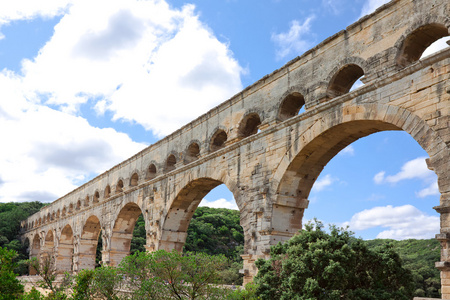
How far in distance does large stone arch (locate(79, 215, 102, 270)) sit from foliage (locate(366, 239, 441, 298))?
14.9m

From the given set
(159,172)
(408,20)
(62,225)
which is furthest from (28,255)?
(408,20)

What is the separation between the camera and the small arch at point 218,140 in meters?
13.9

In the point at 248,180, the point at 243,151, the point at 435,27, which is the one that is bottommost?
the point at 248,180

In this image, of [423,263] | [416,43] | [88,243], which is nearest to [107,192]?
[88,243]

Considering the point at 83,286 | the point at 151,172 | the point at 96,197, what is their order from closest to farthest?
the point at 83,286
the point at 151,172
the point at 96,197

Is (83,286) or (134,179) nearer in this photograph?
(83,286)

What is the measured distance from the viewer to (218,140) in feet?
46.2

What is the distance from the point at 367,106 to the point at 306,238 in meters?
3.01

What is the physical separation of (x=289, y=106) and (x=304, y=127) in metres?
1.27

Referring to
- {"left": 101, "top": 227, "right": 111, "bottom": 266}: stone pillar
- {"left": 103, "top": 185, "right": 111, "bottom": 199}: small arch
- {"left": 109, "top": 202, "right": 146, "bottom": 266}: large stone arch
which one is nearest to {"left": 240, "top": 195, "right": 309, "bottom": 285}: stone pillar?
{"left": 109, "top": 202, "right": 146, "bottom": 266}: large stone arch

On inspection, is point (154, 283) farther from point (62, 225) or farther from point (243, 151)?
point (62, 225)

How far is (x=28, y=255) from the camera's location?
134 ft

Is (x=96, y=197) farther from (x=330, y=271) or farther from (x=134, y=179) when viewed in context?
(x=330, y=271)

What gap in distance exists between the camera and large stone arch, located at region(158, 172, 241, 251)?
48.5 feet
